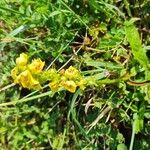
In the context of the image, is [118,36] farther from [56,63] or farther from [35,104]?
[35,104]

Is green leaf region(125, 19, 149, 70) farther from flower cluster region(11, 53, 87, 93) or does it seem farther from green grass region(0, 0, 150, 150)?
flower cluster region(11, 53, 87, 93)

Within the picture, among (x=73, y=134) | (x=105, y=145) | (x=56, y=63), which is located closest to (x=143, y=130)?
(x=105, y=145)

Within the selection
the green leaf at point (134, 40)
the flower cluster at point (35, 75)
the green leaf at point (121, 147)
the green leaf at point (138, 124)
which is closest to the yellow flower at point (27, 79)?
the flower cluster at point (35, 75)

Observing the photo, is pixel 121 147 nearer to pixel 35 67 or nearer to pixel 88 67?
pixel 88 67

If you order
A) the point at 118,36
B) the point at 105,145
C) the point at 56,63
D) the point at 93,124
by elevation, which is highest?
the point at 118,36

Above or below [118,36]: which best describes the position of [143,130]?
below

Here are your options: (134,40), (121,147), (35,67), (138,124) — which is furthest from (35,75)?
(121,147)

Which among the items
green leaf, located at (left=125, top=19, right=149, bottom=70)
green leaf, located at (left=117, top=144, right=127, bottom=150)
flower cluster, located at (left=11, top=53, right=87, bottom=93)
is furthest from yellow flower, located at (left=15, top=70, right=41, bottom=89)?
green leaf, located at (left=117, top=144, right=127, bottom=150)

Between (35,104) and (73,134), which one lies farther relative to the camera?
(35,104)

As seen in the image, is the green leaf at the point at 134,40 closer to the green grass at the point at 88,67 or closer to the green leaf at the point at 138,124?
the green grass at the point at 88,67
